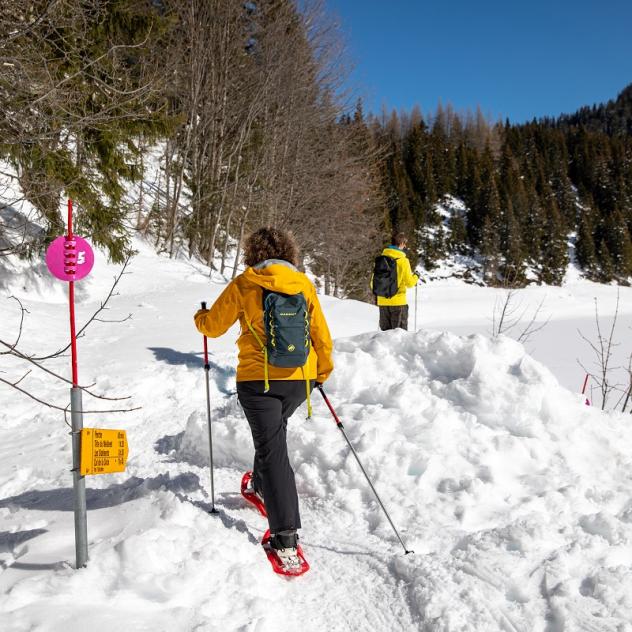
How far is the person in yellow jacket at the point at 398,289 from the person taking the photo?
7.33 meters

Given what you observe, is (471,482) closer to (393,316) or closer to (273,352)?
(273,352)

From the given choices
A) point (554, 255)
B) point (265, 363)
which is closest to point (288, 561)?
point (265, 363)

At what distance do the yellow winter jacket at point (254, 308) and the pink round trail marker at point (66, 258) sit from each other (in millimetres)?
744

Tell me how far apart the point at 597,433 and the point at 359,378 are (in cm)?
224

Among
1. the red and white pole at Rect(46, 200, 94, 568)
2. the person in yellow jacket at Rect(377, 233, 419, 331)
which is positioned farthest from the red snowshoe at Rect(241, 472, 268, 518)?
the person in yellow jacket at Rect(377, 233, 419, 331)

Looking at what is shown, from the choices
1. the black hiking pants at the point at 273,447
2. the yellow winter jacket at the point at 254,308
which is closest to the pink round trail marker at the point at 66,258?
the yellow winter jacket at the point at 254,308

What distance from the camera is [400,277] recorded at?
7.33 metres

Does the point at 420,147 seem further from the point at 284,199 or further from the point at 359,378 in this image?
the point at 359,378

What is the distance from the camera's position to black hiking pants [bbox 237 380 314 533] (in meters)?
2.81

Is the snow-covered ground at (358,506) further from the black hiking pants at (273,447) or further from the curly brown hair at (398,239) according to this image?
the curly brown hair at (398,239)

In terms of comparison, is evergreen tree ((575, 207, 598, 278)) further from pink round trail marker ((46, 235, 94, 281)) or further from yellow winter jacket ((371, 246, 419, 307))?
pink round trail marker ((46, 235, 94, 281))

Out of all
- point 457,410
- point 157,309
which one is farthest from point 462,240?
point 457,410

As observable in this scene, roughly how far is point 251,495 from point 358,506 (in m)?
0.78

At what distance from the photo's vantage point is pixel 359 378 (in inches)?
208
